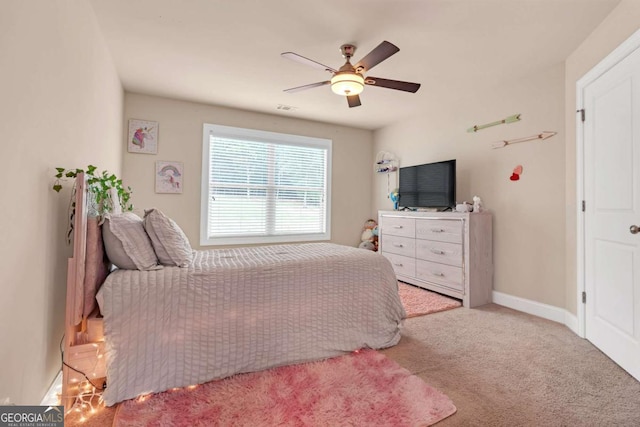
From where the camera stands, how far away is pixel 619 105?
6.49 ft

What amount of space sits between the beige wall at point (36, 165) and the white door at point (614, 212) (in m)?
3.31

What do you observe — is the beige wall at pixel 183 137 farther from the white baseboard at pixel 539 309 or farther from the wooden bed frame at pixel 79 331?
the white baseboard at pixel 539 309

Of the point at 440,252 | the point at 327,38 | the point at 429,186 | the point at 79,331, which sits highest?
the point at 327,38

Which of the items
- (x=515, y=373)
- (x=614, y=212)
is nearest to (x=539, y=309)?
(x=614, y=212)

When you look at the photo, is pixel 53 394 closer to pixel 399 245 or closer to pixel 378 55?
pixel 378 55

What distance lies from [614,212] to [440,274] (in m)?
1.67

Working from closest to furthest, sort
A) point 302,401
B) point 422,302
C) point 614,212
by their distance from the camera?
1. point 302,401
2. point 614,212
3. point 422,302

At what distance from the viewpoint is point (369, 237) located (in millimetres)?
4926

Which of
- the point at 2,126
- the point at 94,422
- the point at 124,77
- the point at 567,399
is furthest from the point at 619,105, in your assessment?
the point at 124,77

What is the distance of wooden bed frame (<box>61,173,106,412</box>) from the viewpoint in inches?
57.1

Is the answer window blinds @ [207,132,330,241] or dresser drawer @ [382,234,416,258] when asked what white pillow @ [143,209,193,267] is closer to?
window blinds @ [207,132,330,241]

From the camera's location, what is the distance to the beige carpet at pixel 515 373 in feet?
4.72

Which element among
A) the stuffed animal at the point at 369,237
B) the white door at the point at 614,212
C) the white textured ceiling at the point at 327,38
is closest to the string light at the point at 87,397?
the white textured ceiling at the point at 327,38

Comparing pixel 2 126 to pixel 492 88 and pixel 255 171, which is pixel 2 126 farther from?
pixel 492 88
